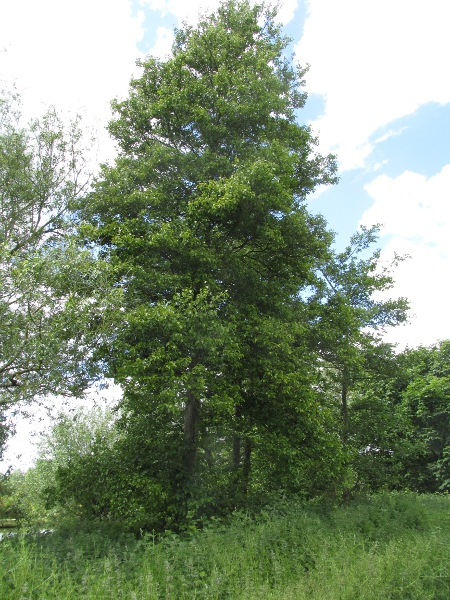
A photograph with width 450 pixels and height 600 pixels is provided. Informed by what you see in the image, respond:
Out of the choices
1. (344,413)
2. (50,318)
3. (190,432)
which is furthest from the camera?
(344,413)

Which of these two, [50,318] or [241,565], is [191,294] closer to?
[50,318]

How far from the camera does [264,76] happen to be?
14359 millimetres

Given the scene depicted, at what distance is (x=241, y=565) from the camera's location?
26.0ft

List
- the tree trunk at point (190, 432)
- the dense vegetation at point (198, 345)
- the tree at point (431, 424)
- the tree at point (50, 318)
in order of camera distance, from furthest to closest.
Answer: the tree at point (431, 424) < the tree trunk at point (190, 432) < the tree at point (50, 318) < the dense vegetation at point (198, 345)

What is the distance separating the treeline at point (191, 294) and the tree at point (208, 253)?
59 millimetres

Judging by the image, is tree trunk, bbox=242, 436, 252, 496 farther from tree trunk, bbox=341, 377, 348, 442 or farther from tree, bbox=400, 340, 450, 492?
tree, bbox=400, 340, 450, 492

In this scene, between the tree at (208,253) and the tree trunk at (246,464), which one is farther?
the tree trunk at (246,464)

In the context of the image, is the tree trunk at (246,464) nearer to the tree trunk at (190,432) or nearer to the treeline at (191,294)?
the treeline at (191,294)

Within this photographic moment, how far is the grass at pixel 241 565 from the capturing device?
6.53m

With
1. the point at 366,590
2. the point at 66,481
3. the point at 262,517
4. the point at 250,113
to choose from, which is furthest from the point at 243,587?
the point at 250,113

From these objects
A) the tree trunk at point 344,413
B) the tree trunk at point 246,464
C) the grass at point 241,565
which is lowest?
the grass at point 241,565

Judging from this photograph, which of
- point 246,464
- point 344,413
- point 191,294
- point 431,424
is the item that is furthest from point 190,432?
point 431,424

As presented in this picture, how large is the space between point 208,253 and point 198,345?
9.14 feet

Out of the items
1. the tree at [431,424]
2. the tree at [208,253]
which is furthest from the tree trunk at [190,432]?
the tree at [431,424]
